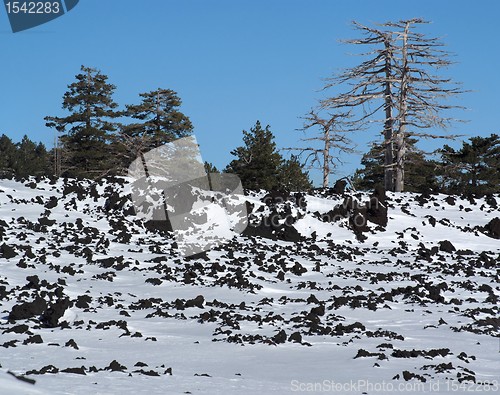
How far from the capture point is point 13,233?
20.4 meters

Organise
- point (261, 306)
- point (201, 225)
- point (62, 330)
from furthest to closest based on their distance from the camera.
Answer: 1. point (201, 225)
2. point (261, 306)
3. point (62, 330)

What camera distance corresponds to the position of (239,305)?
13.5m

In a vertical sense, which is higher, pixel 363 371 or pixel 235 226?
pixel 235 226

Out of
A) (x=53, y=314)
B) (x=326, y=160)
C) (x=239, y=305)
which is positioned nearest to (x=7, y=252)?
(x=53, y=314)

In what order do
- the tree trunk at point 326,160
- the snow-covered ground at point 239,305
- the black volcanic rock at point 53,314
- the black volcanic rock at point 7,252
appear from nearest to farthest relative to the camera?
the snow-covered ground at point 239,305
the black volcanic rock at point 53,314
the black volcanic rock at point 7,252
the tree trunk at point 326,160

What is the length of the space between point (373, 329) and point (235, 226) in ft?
47.2

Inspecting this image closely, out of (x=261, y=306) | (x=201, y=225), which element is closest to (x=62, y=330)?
(x=261, y=306)

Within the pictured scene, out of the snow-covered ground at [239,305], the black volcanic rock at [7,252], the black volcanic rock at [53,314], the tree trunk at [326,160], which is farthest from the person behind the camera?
the tree trunk at [326,160]

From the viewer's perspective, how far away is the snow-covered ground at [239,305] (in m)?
7.61

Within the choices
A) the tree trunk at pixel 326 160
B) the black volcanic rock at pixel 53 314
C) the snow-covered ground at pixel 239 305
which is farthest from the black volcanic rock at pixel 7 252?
the tree trunk at pixel 326 160

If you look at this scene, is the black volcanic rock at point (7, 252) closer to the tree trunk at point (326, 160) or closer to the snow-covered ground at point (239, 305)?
the snow-covered ground at point (239, 305)

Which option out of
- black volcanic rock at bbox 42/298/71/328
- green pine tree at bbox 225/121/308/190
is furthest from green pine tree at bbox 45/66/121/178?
black volcanic rock at bbox 42/298/71/328

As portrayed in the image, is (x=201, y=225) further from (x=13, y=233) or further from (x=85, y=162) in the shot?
(x=85, y=162)

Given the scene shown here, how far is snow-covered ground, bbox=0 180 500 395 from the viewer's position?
7613 millimetres
